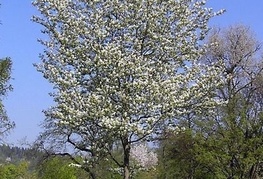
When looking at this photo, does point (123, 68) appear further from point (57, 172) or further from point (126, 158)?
point (57, 172)

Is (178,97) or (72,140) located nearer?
(178,97)

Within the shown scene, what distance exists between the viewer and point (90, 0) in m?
18.3

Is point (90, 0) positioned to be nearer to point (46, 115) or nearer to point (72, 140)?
point (46, 115)

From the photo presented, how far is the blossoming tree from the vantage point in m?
16.9

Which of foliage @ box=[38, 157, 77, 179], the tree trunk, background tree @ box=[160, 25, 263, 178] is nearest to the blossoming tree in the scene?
the tree trunk

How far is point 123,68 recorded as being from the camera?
17.0 m

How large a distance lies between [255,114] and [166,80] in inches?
547

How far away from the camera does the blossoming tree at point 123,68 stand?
55.4 ft

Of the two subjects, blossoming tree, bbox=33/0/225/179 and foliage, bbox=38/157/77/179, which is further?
foliage, bbox=38/157/77/179

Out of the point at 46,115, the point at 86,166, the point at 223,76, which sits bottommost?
the point at 86,166

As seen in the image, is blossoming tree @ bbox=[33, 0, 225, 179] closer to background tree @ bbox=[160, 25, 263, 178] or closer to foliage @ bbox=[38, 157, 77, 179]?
background tree @ bbox=[160, 25, 263, 178]

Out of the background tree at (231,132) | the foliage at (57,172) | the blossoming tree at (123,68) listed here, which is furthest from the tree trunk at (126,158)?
the foliage at (57,172)

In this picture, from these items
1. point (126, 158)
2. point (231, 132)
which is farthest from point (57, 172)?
point (126, 158)

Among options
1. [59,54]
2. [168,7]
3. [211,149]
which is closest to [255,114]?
[211,149]
